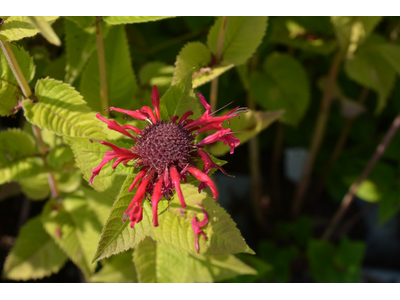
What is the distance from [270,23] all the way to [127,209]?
24.8 inches

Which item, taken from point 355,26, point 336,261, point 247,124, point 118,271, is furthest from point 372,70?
point 118,271

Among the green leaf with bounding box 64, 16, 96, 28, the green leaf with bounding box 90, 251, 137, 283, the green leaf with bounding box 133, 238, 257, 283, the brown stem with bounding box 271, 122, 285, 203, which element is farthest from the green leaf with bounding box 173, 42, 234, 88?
the brown stem with bounding box 271, 122, 285, 203

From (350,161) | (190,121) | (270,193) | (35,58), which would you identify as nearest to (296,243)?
(270,193)

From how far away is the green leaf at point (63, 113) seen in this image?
1.66 feet

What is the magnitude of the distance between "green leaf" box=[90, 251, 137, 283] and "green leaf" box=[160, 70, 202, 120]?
415 millimetres

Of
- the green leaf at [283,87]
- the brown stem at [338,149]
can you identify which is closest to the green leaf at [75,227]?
the green leaf at [283,87]

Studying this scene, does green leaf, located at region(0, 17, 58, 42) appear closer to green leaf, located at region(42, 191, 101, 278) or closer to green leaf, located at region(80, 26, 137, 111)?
green leaf, located at region(80, 26, 137, 111)

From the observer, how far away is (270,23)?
0.84 meters

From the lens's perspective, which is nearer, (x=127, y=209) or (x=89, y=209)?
(x=127, y=209)

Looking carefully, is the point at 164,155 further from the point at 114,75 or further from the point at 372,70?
the point at 372,70

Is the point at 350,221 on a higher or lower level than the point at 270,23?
lower

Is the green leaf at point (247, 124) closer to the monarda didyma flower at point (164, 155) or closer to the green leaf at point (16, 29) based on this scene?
the monarda didyma flower at point (164, 155)

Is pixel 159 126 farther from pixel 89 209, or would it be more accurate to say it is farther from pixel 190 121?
pixel 89 209

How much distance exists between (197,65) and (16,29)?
0.29 metres
